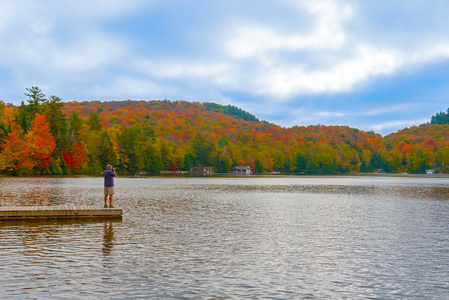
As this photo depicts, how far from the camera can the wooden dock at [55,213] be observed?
84.8 ft

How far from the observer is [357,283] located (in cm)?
1341

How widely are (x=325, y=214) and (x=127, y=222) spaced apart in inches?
605

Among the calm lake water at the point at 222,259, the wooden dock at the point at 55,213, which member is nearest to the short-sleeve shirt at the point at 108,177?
the wooden dock at the point at 55,213

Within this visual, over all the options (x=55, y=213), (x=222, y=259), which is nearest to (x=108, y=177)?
(x=55, y=213)

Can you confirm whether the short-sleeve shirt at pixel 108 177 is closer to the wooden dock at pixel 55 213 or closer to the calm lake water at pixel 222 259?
the wooden dock at pixel 55 213

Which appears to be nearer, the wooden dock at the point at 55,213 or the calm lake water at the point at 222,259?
the calm lake water at the point at 222,259

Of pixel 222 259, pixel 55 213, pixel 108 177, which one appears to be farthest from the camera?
pixel 108 177

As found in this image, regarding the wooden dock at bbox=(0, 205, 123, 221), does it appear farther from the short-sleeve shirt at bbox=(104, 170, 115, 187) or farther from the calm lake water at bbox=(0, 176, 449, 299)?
the short-sleeve shirt at bbox=(104, 170, 115, 187)

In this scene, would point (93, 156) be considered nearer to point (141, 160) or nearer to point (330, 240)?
point (141, 160)

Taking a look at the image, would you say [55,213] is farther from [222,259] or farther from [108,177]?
[222,259]

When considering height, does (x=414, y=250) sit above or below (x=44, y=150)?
below

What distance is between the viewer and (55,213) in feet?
86.3

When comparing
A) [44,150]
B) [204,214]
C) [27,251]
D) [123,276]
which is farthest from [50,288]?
[44,150]

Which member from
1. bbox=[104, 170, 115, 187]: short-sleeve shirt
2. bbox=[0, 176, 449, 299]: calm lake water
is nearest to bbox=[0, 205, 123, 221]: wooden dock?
bbox=[0, 176, 449, 299]: calm lake water
